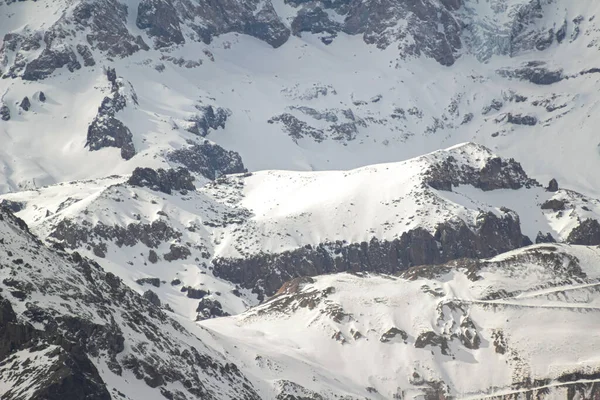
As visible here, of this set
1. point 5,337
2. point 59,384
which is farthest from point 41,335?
point 59,384

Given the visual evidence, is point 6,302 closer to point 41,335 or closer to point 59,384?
point 41,335

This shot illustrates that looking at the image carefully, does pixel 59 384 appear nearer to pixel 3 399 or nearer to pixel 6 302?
pixel 3 399

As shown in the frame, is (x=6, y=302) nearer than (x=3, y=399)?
No

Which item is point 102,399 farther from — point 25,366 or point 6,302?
point 6,302

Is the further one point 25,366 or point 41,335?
point 41,335

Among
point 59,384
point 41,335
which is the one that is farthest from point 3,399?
point 41,335

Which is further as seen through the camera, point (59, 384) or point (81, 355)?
point (81, 355)

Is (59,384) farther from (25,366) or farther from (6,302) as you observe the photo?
(6,302)
